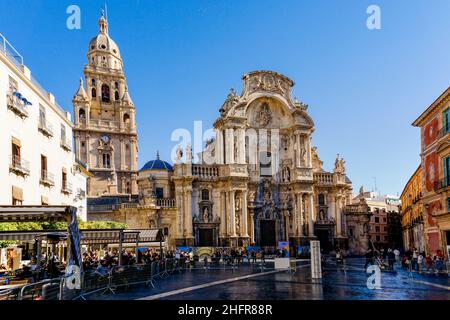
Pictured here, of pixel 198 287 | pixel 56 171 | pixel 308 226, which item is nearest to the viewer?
pixel 198 287

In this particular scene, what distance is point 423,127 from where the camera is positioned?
37438 mm

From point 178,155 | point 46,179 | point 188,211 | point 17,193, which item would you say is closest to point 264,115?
point 178,155

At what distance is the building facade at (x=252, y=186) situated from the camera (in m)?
50.4

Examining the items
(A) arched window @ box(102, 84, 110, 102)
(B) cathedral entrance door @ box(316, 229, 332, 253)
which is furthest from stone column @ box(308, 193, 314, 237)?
(A) arched window @ box(102, 84, 110, 102)

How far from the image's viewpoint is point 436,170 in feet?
114

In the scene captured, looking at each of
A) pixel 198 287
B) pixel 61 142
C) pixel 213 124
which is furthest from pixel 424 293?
pixel 213 124

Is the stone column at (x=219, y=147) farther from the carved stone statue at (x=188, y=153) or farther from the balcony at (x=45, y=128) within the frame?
the balcony at (x=45, y=128)

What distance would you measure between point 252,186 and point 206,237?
24.5 feet

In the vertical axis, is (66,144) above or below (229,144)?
below

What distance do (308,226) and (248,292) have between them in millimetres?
35613

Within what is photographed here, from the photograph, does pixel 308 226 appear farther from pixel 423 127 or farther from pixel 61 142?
pixel 61 142

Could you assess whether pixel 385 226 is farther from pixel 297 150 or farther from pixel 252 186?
pixel 252 186

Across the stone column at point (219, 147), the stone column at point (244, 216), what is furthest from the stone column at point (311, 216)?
the stone column at point (219, 147)

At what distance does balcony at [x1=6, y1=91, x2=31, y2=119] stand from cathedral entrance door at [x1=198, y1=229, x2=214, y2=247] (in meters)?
27.0
